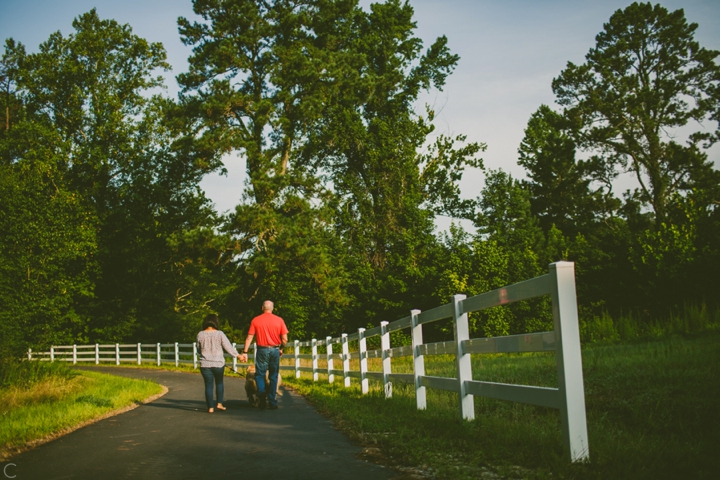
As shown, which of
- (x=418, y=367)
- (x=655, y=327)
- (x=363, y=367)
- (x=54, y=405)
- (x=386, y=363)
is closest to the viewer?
(x=418, y=367)

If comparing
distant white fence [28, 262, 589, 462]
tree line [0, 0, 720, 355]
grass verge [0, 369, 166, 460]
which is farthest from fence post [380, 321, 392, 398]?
tree line [0, 0, 720, 355]

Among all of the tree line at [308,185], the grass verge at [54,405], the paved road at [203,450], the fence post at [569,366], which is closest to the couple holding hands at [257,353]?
the paved road at [203,450]

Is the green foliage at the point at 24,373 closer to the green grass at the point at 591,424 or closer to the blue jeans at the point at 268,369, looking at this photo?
the blue jeans at the point at 268,369

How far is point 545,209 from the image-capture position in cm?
5544

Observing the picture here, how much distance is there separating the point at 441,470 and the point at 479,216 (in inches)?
1640

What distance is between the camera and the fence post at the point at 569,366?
16.1ft

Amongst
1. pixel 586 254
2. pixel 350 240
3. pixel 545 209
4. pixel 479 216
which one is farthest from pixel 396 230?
pixel 545 209

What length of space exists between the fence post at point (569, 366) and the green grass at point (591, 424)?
0.49ft

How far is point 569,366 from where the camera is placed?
492 centimetres

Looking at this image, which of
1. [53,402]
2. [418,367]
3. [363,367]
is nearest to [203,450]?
[418,367]

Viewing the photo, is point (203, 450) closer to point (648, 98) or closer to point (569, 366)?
point (569, 366)

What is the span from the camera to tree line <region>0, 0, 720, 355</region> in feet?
114

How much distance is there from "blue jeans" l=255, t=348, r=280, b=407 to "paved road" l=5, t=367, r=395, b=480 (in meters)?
1.06

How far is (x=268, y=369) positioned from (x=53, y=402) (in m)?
4.06
